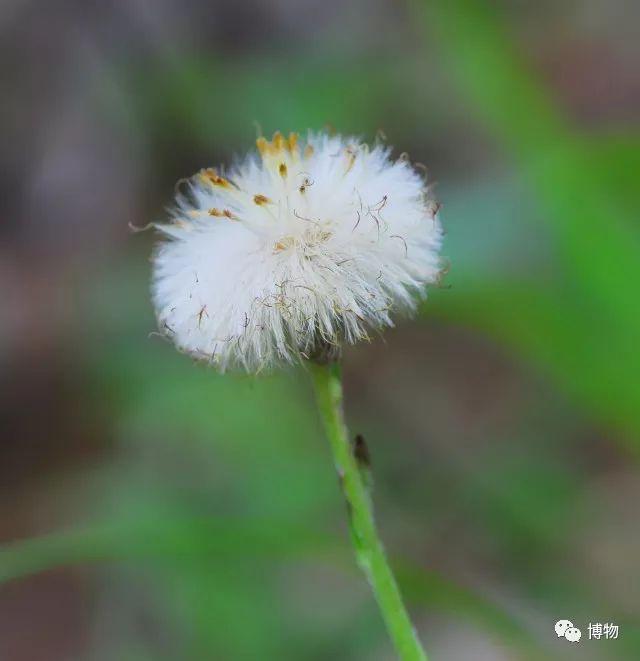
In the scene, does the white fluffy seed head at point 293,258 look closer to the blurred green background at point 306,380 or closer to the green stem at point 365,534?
the green stem at point 365,534

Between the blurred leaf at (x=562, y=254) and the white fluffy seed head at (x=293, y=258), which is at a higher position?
the blurred leaf at (x=562, y=254)

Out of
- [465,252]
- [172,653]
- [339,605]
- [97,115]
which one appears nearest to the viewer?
[465,252]

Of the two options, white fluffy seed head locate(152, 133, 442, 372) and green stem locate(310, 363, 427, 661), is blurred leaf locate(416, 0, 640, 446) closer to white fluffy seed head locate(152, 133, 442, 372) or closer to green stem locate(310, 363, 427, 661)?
white fluffy seed head locate(152, 133, 442, 372)

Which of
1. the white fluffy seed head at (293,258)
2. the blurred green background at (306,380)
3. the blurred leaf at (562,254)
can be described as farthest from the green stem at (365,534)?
the blurred leaf at (562,254)

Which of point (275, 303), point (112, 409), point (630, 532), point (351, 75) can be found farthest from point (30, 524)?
point (351, 75)

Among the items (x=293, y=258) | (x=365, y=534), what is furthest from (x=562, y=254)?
(x=365, y=534)

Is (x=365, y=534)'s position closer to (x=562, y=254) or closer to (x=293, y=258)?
(x=293, y=258)

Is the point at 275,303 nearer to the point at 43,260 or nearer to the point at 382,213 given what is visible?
the point at 382,213
